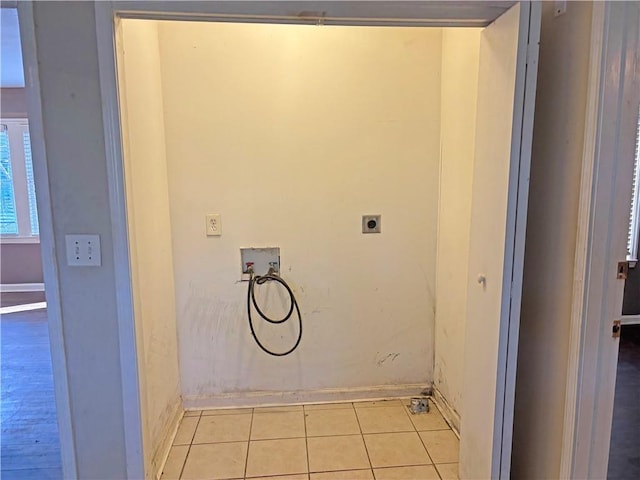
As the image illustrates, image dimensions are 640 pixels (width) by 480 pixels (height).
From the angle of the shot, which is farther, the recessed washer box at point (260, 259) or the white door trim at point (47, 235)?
the recessed washer box at point (260, 259)

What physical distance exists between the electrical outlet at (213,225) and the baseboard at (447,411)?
1.64 m

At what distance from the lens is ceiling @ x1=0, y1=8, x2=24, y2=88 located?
109 inches

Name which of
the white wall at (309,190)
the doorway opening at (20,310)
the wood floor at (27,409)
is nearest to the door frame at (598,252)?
the white wall at (309,190)

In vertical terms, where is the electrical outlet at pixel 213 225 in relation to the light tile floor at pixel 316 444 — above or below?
above

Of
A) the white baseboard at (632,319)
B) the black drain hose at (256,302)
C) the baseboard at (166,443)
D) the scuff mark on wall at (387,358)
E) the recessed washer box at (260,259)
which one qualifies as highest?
the recessed washer box at (260,259)

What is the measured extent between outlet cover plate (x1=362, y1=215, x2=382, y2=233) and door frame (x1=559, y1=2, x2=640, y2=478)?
1209 mm

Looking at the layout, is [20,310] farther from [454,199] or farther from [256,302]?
[454,199]

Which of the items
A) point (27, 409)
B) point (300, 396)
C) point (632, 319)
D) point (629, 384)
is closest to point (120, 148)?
point (300, 396)

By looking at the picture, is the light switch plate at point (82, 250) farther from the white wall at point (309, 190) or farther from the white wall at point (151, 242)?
the white wall at point (309, 190)

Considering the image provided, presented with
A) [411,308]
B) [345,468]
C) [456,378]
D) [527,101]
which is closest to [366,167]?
[411,308]

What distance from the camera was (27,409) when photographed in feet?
8.25

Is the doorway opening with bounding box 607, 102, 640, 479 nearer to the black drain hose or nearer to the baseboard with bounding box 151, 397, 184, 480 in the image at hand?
the black drain hose

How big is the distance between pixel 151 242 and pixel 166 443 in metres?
1.05

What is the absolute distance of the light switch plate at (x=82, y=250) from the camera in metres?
1.42
